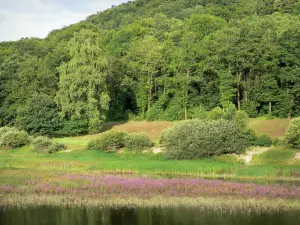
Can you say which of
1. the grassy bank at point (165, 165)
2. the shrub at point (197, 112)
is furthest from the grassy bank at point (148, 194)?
the shrub at point (197, 112)

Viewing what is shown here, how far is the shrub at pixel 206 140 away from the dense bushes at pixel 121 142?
356 centimetres

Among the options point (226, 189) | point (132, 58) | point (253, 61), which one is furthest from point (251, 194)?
point (132, 58)

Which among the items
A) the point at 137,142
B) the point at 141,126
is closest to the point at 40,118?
the point at 141,126

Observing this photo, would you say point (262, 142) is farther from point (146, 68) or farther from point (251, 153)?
point (146, 68)

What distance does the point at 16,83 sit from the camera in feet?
292

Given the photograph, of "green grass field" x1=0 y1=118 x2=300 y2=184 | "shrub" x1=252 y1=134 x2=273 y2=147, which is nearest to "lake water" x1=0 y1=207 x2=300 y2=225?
"green grass field" x1=0 y1=118 x2=300 y2=184

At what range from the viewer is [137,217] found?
83.1 ft

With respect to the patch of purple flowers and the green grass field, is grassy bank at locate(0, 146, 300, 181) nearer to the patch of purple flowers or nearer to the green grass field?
the green grass field

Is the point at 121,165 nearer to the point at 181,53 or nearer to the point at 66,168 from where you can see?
the point at 66,168

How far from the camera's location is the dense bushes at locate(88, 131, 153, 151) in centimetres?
5341

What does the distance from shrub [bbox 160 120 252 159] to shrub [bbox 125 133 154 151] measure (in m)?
3.41

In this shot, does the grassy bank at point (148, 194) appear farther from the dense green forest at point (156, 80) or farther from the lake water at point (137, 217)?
the dense green forest at point (156, 80)

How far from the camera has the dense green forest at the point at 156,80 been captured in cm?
7450

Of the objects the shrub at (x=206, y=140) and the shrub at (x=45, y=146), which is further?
the shrub at (x=45, y=146)
